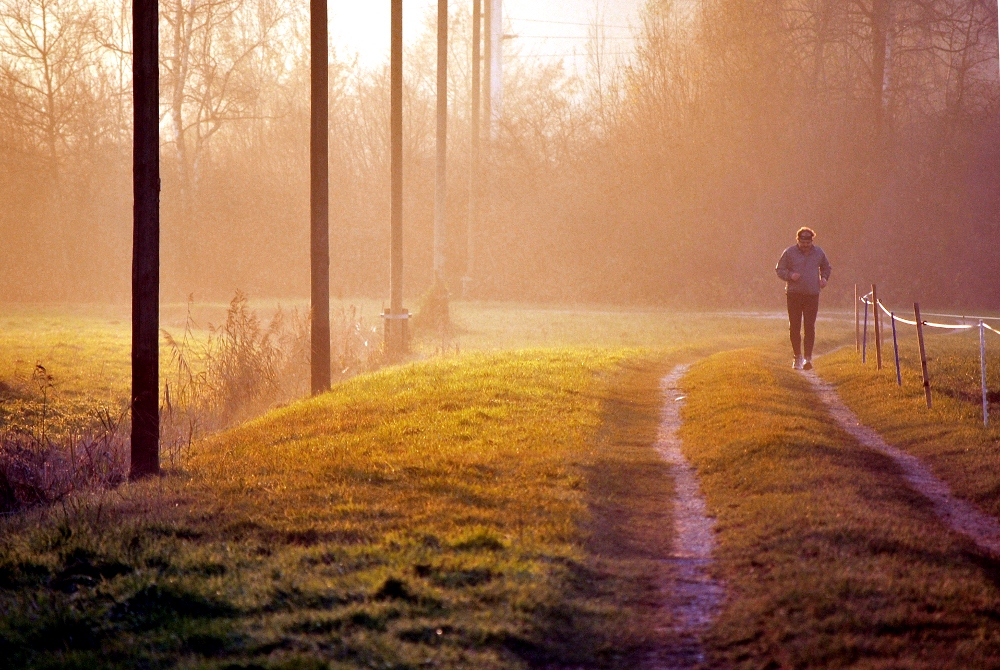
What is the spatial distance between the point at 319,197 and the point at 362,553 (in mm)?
9621

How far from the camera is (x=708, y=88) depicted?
43375 millimetres

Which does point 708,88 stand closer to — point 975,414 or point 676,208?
point 676,208

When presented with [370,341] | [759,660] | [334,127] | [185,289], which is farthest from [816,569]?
[334,127]

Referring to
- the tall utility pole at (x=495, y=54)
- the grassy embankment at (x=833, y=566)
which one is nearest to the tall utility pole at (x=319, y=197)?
the grassy embankment at (x=833, y=566)

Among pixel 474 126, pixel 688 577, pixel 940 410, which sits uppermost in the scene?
pixel 474 126

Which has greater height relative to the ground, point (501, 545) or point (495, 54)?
point (495, 54)

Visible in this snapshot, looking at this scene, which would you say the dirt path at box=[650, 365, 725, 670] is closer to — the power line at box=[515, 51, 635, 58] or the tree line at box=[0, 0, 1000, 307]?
the tree line at box=[0, 0, 1000, 307]

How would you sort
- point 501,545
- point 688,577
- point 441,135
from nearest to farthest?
point 688,577
point 501,545
point 441,135

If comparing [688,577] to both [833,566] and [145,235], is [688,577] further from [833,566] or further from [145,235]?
[145,235]

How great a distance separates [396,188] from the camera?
73.2 ft

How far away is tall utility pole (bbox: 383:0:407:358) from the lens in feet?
72.0

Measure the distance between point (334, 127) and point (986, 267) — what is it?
30.8 m

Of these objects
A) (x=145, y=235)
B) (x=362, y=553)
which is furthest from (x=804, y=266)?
(x=362, y=553)

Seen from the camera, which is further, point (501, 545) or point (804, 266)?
point (804, 266)
